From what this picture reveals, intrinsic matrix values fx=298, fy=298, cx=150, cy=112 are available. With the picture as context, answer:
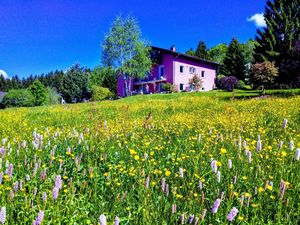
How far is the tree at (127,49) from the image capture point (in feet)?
177

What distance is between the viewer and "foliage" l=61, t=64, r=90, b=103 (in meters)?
67.7

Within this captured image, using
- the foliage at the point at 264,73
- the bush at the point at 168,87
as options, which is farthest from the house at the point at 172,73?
the foliage at the point at 264,73

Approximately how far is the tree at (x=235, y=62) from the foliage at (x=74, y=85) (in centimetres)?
3255

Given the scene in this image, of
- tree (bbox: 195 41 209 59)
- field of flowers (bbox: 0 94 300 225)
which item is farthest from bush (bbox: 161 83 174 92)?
field of flowers (bbox: 0 94 300 225)

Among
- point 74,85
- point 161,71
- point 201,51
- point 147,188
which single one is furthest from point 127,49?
point 147,188

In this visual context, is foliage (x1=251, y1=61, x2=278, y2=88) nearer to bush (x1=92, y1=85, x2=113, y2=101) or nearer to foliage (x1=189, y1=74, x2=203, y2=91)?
foliage (x1=189, y1=74, x2=203, y2=91)

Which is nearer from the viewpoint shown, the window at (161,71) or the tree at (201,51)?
the window at (161,71)

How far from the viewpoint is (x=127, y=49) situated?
2154 inches

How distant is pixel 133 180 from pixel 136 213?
1119mm

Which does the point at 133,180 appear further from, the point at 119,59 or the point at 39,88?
the point at 39,88

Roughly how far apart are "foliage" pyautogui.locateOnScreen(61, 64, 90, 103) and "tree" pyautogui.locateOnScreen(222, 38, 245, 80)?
107 feet

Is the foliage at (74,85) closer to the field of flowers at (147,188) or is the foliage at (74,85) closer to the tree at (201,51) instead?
the tree at (201,51)

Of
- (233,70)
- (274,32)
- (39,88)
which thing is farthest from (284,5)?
(39,88)

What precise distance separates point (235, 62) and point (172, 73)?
680 inches
